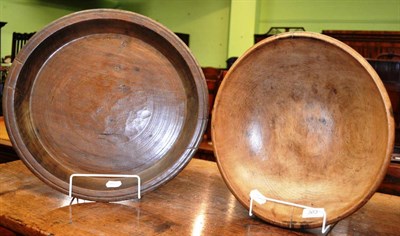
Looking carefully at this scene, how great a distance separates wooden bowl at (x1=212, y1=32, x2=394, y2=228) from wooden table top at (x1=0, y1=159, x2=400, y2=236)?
0.21ft

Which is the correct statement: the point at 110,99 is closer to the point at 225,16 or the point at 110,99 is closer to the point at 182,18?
the point at 225,16

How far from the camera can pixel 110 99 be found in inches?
37.5

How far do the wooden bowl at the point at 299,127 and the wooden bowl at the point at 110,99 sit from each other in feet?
0.27

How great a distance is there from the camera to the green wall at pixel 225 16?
531 centimetres

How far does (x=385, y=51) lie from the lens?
13.8ft

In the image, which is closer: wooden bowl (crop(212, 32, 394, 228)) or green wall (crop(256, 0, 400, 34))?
wooden bowl (crop(212, 32, 394, 228))

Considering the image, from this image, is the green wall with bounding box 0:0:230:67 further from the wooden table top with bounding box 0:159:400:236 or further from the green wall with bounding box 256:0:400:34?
the wooden table top with bounding box 0:159:400:236

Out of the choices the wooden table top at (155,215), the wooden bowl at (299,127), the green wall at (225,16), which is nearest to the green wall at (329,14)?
the green wall at (225,16)

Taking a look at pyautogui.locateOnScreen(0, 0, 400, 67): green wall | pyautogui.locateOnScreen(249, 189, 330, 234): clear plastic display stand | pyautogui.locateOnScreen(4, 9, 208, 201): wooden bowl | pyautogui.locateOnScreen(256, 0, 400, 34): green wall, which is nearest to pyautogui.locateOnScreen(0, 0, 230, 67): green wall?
pyautogui.locateOnScreen(0, 0, 400, 67): green wall

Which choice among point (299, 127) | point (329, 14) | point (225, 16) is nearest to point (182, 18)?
point (225, 16)

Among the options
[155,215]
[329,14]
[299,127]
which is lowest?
[155,215]

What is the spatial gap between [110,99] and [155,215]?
0.31 m

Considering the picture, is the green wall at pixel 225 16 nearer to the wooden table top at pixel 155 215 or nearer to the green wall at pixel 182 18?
the green wall at pixel 182 18

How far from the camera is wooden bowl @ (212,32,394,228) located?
2.40 feet
